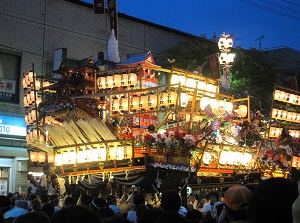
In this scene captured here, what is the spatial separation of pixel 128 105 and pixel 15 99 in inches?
414

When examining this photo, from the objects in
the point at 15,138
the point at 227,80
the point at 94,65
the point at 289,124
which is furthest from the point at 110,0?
the point at 289,124

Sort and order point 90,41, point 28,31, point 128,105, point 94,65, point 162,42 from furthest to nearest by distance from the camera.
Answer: point 162,42, point 90,41, point 28,31, point 94,65, point 128,105

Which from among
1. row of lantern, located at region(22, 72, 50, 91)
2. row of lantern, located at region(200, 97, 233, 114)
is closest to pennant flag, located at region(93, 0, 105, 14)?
row of lantern, located at region(22, 72, 50, 91)

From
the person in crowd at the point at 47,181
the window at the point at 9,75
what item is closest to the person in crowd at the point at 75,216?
the person in crowd at the point at 47,181

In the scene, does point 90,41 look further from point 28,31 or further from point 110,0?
point 110,0

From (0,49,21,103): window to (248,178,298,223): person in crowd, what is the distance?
951 inches

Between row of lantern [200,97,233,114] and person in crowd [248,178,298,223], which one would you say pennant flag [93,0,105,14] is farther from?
person in crowd [248,178,298,223]

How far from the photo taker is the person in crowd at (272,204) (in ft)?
11.1

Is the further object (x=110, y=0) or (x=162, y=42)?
(x=162, y=42)

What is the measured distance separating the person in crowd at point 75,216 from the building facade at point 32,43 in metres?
23.1

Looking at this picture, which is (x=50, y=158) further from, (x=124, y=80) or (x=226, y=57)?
(x=226, y=57)

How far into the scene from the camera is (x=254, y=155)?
20922 mm

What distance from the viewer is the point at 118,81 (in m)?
19.4

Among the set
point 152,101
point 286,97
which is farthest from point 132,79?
point 286,97
